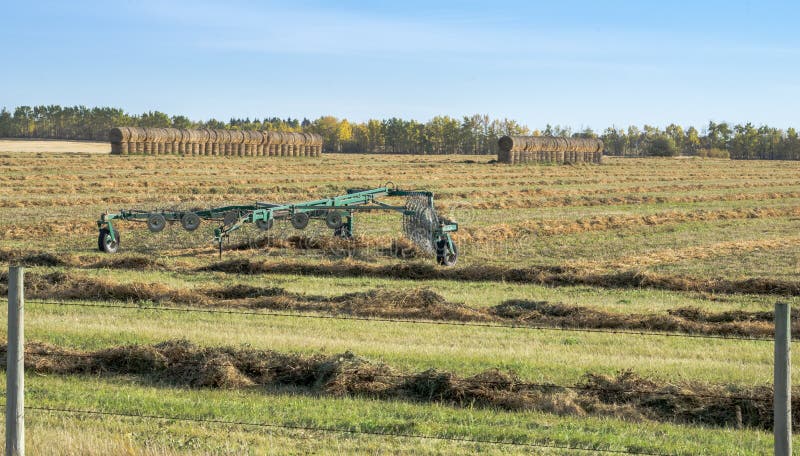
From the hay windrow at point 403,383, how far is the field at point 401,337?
26 millimetres

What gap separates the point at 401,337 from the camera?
13.1 m

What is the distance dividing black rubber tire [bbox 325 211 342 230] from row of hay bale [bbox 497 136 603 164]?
56669 millimetres

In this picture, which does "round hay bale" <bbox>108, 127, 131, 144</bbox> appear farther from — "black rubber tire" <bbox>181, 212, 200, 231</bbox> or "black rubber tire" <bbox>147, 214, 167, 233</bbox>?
"black rubber tire" <bbox>181, 212, 200, 231</bbox>

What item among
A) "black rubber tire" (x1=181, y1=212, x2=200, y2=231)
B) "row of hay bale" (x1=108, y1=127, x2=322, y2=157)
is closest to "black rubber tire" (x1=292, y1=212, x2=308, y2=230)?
"black rubber tire" (x1=181, y1=212, x2=200, y2=231)

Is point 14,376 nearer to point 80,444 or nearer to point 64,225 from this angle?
point 80,444

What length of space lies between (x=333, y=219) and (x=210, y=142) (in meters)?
58.8

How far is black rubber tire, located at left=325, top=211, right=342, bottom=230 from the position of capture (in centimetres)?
2383

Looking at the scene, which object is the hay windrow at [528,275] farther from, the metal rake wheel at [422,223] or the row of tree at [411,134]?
the row of tree at [411,134]

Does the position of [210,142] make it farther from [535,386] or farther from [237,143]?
[535,386]

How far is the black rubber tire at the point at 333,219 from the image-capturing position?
78.2ft

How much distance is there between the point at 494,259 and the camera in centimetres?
2316

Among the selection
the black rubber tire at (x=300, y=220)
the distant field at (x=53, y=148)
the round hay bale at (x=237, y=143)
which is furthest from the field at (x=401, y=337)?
the distant field at (x=53, y=148)

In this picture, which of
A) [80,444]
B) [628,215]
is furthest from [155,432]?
[628,215]

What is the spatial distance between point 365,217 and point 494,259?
366 inches
